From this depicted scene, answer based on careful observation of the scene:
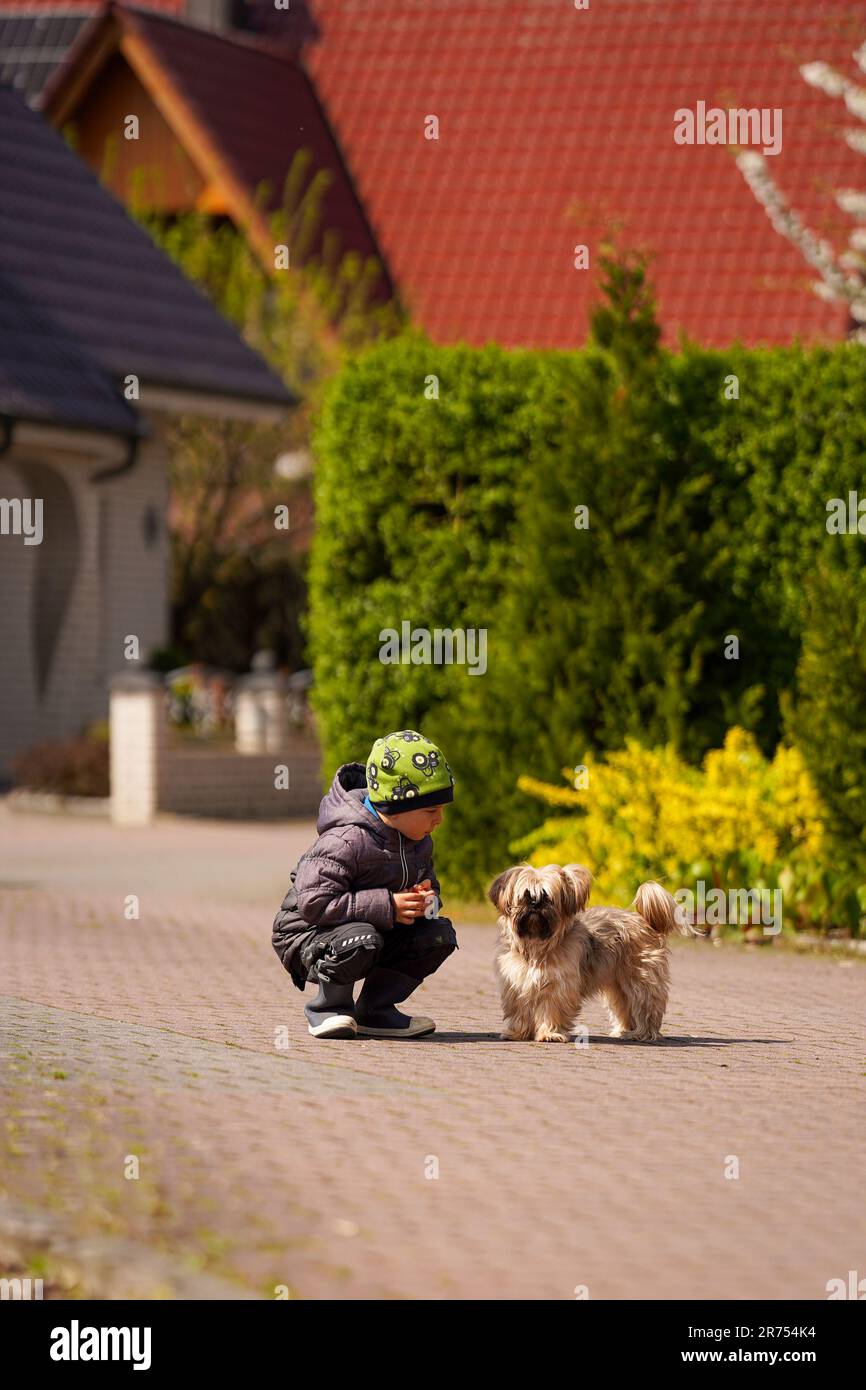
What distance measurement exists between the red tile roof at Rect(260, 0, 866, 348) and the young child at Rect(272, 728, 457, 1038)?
2305 centimetres

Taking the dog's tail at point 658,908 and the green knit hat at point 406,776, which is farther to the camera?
the dog's tail at point 658,908

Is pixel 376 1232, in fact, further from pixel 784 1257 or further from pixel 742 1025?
pixel 742 1025

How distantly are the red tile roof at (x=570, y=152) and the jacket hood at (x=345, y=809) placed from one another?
22967 mm

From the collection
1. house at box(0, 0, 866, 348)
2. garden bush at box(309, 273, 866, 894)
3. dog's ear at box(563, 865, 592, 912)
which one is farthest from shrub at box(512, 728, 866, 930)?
house at box(0, 0, 866, 348)

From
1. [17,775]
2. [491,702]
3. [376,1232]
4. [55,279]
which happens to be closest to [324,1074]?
[376,1232]

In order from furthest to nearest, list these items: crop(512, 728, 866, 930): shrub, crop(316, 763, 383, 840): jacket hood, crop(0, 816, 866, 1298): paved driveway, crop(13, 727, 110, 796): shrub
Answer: crop(13, 727, 110, 796): shrub < crop(512, 728, 866, 930): shrub < crop(316, 763, 383, 840): jacket hood < crop(0, 816, 866, 1298): paved driveway

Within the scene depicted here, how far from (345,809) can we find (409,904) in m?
0.48

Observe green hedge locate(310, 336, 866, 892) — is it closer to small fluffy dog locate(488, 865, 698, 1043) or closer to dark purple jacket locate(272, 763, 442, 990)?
small fluffy dog locate(488, 865, 698, 1043)

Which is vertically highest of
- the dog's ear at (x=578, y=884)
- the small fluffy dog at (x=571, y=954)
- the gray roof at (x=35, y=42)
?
the gray roof at (x=35, y=42)

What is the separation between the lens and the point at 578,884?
9109 mm

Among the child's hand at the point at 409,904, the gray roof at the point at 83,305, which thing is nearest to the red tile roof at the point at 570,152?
the gray roof at the point at 83,305

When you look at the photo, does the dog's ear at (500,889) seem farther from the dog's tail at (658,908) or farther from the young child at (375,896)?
the dog's tail at (658,908)

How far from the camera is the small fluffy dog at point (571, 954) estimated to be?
9086mm

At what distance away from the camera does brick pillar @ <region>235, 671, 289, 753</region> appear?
81.0 ft
